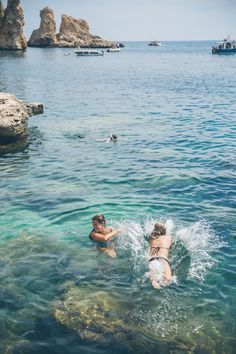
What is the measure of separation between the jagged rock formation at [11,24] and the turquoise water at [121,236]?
13089 centimetres

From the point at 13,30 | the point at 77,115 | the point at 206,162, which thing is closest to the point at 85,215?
the point at 206,162

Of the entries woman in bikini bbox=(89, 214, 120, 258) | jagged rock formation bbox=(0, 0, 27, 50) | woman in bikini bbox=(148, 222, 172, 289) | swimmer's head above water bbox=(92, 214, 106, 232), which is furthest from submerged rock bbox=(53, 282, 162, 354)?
jagged rock formation bbox=(0, 0, 27, 50)

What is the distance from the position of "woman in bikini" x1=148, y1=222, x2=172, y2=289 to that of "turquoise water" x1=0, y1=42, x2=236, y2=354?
282 mm

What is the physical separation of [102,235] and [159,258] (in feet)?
7.86

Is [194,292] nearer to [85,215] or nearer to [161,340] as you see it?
[161,340]

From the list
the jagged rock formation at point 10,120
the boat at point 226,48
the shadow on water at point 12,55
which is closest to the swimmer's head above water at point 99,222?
the jagged rock formation at point 10,120

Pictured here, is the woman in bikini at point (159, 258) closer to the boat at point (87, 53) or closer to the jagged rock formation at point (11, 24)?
the boat at point (87, 53)

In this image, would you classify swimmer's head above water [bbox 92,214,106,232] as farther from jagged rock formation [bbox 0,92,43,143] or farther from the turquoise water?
jagged rock formation [bbox 0,92,43,143]

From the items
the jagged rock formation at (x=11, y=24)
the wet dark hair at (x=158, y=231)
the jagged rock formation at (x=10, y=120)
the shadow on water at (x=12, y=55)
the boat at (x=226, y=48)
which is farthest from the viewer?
the jagged rock formation at (x=11, y=24)

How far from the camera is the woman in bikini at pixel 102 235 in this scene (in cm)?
1295

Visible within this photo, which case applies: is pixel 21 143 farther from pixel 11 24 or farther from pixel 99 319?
pixel 11 24

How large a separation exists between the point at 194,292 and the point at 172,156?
1366 centimetres

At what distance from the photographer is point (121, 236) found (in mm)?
13734

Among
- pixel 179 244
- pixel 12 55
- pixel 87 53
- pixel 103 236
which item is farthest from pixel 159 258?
pixel 87 53
